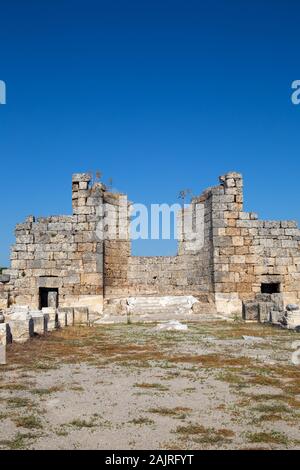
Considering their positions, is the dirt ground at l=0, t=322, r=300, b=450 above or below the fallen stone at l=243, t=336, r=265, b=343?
above

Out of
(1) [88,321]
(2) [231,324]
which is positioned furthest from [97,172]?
(2) [231,324]

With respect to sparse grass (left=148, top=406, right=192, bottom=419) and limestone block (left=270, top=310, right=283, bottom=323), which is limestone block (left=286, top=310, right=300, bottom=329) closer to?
limestone block (left=270, top=310, right=283, bottom=323)

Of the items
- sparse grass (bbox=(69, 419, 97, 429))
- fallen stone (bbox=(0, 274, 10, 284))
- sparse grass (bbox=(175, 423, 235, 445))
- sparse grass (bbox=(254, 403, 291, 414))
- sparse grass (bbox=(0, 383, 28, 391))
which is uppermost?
fallen stone (bbox=(0, 274, 10, 284))

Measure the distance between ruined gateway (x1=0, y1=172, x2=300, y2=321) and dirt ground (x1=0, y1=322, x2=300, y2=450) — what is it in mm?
7726

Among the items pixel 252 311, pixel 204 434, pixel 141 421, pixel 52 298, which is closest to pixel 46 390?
pixel 141 421

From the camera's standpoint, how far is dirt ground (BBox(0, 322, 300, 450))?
14.1 ft

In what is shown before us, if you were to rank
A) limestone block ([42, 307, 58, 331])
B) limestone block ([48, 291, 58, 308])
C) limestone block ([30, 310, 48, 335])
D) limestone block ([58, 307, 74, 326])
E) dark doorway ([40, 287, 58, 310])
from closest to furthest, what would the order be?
limestone block ([30, 310, 48, 335]) < limestone block ([42, 307, 58, 331]) < limestone block ([58, 307, 74, 326]) < limestone block ([48, 291, 58, 308]) < dark doorway ([40, 287, 58, 310])

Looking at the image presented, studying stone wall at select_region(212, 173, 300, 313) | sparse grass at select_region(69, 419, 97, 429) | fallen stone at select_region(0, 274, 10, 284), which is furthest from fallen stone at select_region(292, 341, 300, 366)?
fallen stone at select_region(0, 274, 10, 284)

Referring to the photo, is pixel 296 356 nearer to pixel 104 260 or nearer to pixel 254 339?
pixel 254 339

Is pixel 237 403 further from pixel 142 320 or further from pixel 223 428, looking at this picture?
pixel 142 320

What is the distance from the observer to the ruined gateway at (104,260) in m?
18.5

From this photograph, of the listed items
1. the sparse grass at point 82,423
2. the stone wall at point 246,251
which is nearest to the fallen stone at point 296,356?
the sparse grass at point 82,423

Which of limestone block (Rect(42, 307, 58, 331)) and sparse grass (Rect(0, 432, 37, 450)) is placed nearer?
sparse grass (Rect(0, 432, 37, 450))

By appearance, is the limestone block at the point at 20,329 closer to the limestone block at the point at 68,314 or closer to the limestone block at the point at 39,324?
the limestone block at the point at 39,324
